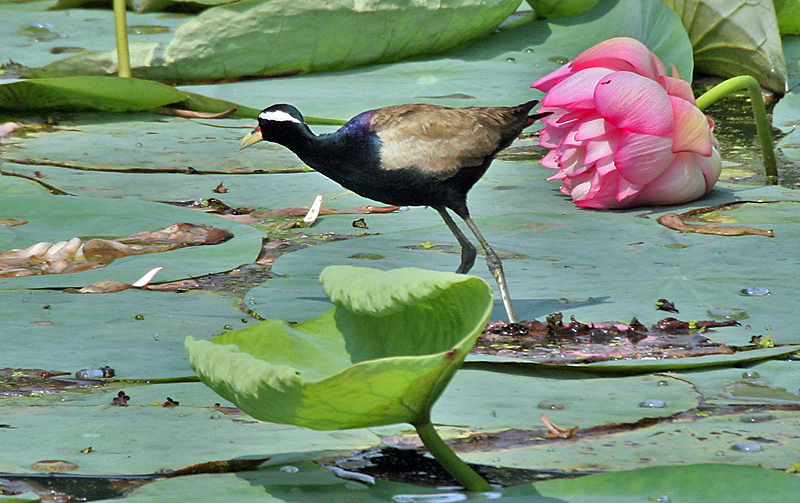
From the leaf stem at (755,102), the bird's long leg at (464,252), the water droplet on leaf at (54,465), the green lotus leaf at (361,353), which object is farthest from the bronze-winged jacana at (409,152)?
the water droplet on leaf at (54,465)

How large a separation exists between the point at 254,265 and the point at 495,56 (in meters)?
2.55

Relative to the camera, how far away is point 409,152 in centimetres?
243

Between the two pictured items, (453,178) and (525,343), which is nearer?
(525,343)

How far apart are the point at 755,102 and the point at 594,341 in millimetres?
1580

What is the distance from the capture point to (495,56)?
470 cm

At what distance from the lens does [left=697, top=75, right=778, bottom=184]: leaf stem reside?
2.97 metres

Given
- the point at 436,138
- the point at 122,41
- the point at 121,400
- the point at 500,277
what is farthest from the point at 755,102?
the point at 122,41

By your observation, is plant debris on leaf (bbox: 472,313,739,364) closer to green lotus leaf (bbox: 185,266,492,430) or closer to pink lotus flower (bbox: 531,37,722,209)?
green lotus leaf (bbox: 185,266,492,430)

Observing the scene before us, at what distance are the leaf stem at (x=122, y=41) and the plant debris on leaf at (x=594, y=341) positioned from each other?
2613 mm

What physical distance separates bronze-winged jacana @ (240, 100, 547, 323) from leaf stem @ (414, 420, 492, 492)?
123cm

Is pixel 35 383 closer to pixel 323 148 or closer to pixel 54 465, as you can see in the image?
pixel 54 465

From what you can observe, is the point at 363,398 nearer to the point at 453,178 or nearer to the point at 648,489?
the point at 648,489

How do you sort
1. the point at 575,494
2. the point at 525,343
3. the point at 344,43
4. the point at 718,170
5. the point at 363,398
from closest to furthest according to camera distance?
the point at 363,398 < the point at 575,494 < the point at 525,343 < the point at 718,170 < the point at 344,43

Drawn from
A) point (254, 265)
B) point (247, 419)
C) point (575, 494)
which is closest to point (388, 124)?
point (254, 265)
